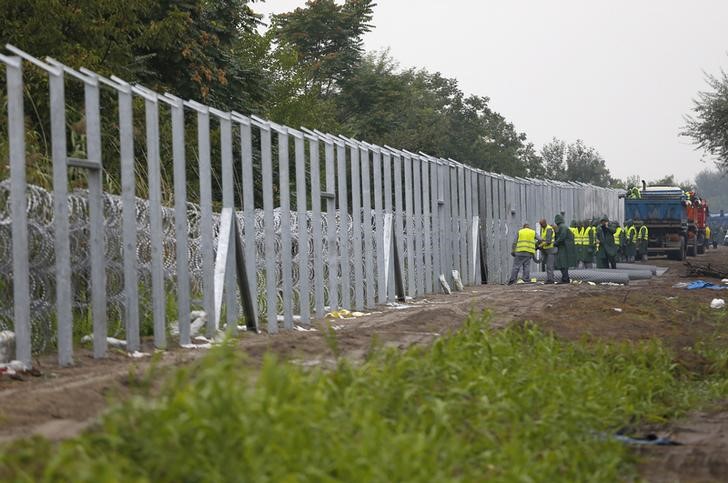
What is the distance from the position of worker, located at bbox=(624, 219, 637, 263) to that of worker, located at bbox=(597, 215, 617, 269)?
5.69m

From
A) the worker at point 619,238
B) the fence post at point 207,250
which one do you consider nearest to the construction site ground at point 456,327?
the fence post at point 207,250

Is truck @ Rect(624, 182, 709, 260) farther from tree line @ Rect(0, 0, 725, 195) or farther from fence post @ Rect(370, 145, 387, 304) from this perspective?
fence post @ Rect(370, 145, 387, 304)

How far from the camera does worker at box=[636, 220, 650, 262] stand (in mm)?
45375

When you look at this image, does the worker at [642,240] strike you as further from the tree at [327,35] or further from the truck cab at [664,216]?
the tree at [327,35]

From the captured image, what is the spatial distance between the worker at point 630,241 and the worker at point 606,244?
224 inches

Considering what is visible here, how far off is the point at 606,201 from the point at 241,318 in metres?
40.8

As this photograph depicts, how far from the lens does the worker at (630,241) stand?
142ft

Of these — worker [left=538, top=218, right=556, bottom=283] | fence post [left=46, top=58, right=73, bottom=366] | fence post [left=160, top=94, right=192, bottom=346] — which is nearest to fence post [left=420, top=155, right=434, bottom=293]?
worker [left=538, top=218, right=556, bottom=283]

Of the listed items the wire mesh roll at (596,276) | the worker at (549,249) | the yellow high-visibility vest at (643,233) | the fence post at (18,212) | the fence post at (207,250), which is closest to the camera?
the fence post at (18,212)

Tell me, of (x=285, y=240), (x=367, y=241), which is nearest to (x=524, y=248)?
(x=367, y=241)

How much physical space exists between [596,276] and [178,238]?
19664 mm

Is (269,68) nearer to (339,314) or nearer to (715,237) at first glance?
(339,314)

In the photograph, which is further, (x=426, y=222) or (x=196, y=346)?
(x=426, y=222)

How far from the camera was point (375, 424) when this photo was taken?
7191 mm
